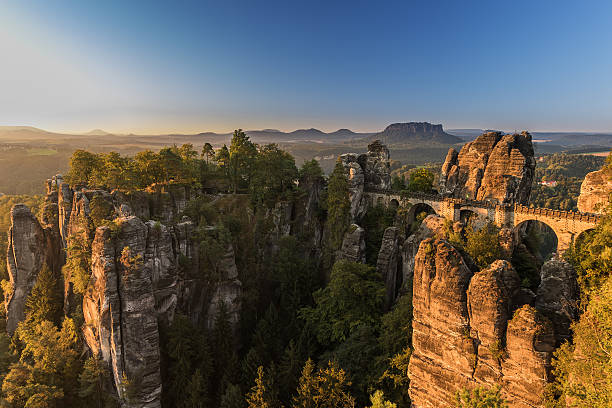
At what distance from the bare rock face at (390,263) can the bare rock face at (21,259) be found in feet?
125

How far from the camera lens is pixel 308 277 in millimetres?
39406

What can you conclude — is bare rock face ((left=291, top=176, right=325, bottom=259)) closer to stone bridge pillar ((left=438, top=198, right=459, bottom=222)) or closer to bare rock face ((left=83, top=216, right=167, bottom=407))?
stone bridge pillar ((left=438, top=198, right=459, bottom=222))

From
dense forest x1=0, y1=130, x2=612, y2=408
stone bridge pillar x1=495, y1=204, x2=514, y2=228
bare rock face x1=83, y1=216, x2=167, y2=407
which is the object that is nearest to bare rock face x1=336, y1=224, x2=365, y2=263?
dense forest x1=0, y1=130, x2=612, y2=408

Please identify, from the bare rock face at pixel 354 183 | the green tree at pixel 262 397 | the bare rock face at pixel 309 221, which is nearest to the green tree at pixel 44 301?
Answer: the green tree at pixel 262 397

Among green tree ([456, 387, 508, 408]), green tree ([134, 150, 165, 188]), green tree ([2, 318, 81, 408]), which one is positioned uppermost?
green tree ([134, 150, 165, 188])

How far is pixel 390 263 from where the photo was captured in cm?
3553

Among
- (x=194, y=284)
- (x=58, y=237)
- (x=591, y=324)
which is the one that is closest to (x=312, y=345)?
(x=194, y=284)

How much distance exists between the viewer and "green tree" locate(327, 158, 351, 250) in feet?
135

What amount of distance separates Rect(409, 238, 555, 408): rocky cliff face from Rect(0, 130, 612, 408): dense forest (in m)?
0.97

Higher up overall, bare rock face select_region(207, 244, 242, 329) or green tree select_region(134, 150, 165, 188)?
green tree select_region(134, 150, 165, 188)

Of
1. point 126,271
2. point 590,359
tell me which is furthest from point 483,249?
point 126,271

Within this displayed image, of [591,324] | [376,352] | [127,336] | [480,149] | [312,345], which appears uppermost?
[480,149]

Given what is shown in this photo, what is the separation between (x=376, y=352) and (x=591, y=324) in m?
16.9

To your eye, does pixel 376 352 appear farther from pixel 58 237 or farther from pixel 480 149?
pixel 58 237
